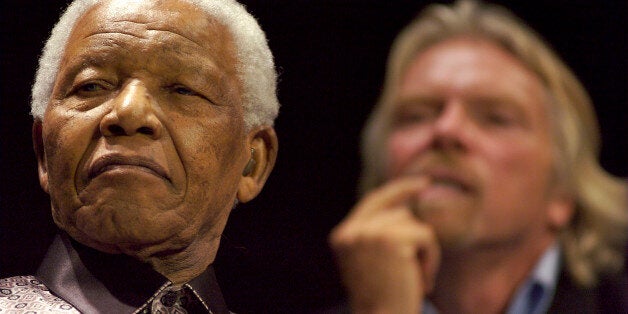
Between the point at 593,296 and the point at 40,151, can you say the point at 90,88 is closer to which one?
the point at 40,151

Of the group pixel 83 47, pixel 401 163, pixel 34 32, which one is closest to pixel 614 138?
pixel 401 163

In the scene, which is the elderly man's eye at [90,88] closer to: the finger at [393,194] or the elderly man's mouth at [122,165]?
the elderly man's mouth at [122,165]

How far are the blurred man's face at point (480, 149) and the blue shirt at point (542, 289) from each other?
0.03 m

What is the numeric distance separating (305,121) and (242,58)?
217 mm

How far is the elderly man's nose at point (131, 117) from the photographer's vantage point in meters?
1.39

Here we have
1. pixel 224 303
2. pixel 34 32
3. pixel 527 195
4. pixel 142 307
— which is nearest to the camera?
pixel 527 195

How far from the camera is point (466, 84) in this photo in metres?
1.13

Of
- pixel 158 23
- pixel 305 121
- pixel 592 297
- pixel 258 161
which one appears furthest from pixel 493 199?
pixel 158 23

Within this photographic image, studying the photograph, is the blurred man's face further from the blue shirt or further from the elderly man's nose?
the elderly man's nose

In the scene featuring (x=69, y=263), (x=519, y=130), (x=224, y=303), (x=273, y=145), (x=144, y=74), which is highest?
(x=519, y=130)

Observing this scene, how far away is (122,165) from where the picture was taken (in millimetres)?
1388

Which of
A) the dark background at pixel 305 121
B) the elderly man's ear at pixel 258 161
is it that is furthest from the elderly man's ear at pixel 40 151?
the elderly man's ear at pixel 258 161

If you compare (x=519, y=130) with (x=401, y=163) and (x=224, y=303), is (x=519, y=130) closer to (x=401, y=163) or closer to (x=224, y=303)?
(x=401, y=163)

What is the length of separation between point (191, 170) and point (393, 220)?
0.46 meters
